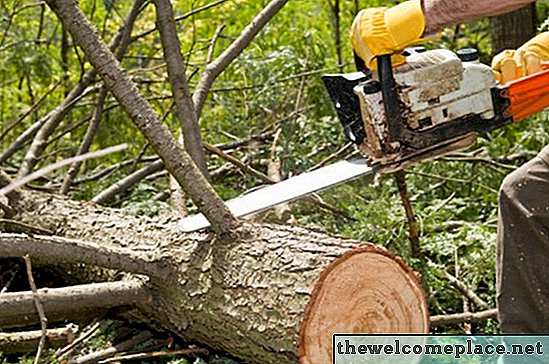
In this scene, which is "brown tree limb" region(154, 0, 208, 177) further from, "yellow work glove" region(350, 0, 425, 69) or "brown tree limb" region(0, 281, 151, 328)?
"yellow work glove" region(350, 0, 425, 69)

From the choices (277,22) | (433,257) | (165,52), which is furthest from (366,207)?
(277,22)

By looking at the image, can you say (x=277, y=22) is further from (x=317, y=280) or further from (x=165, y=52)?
(x=317, y=280)

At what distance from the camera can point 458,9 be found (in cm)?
255

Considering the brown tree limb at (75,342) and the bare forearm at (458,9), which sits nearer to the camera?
the bare forearm at (458,9)

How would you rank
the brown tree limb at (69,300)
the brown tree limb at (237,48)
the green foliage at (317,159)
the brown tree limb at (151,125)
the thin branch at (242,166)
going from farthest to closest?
1. the thin branch at (242,166)
2. the brown tree limb at (237,48)
3. the green foliage at (317,159)
4. the brown tree limb at (151,125)
5. the brown tree limb at (69,300)

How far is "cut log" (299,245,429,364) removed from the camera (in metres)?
2.71

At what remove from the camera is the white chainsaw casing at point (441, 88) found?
2.67m

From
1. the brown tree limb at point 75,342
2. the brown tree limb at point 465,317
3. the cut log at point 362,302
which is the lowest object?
the brown tree limb at point 465,317

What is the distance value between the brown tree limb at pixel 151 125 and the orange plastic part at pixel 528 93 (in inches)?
41.7

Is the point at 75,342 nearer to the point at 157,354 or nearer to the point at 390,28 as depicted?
the point at 157,354

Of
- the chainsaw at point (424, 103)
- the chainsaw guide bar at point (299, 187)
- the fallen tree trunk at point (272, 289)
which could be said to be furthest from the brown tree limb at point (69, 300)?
the chainsaw at point (424, 103)

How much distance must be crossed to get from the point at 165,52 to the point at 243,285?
1336 mm

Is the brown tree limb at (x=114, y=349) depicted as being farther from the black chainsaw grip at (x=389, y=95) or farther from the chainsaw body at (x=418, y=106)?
the black chainsaw grip at (x=389, y=95)

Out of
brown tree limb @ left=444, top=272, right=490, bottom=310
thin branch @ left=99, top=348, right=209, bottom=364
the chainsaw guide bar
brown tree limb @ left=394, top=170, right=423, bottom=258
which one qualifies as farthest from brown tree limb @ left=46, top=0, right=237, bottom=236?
brown tree limb @ left=444, top=272, right=490, bottom=310
